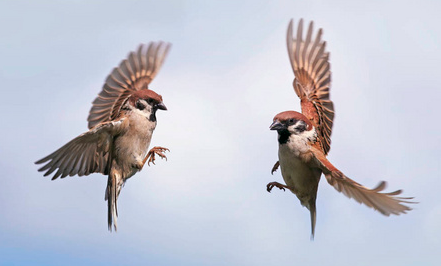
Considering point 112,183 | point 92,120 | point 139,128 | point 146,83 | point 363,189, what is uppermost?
point 146,83

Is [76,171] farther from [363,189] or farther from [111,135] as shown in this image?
[363,189]

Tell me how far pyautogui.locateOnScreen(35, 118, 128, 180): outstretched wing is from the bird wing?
1.92 m

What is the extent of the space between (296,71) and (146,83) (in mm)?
1742

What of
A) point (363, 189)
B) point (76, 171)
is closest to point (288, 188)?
point (363, 189)

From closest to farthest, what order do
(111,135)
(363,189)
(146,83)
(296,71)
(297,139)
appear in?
1. (363,189)
2. (297,139)
3. (111,135)
4. (296,71)
5. (146,83)

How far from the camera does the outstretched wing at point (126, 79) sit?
741 centimetres

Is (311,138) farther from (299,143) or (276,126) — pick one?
(276,126)

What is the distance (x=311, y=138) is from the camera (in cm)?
610

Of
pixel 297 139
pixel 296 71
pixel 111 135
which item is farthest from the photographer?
pixel 296 71

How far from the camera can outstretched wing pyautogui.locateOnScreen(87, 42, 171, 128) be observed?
7.41 m

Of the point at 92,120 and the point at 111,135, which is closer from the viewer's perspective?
the point at 111,135

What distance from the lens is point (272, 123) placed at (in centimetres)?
602

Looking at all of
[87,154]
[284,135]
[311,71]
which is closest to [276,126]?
[284,135]

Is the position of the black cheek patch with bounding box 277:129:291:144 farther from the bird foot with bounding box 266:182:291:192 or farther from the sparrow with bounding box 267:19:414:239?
the bird foot with bounding box 266:182:291:192
